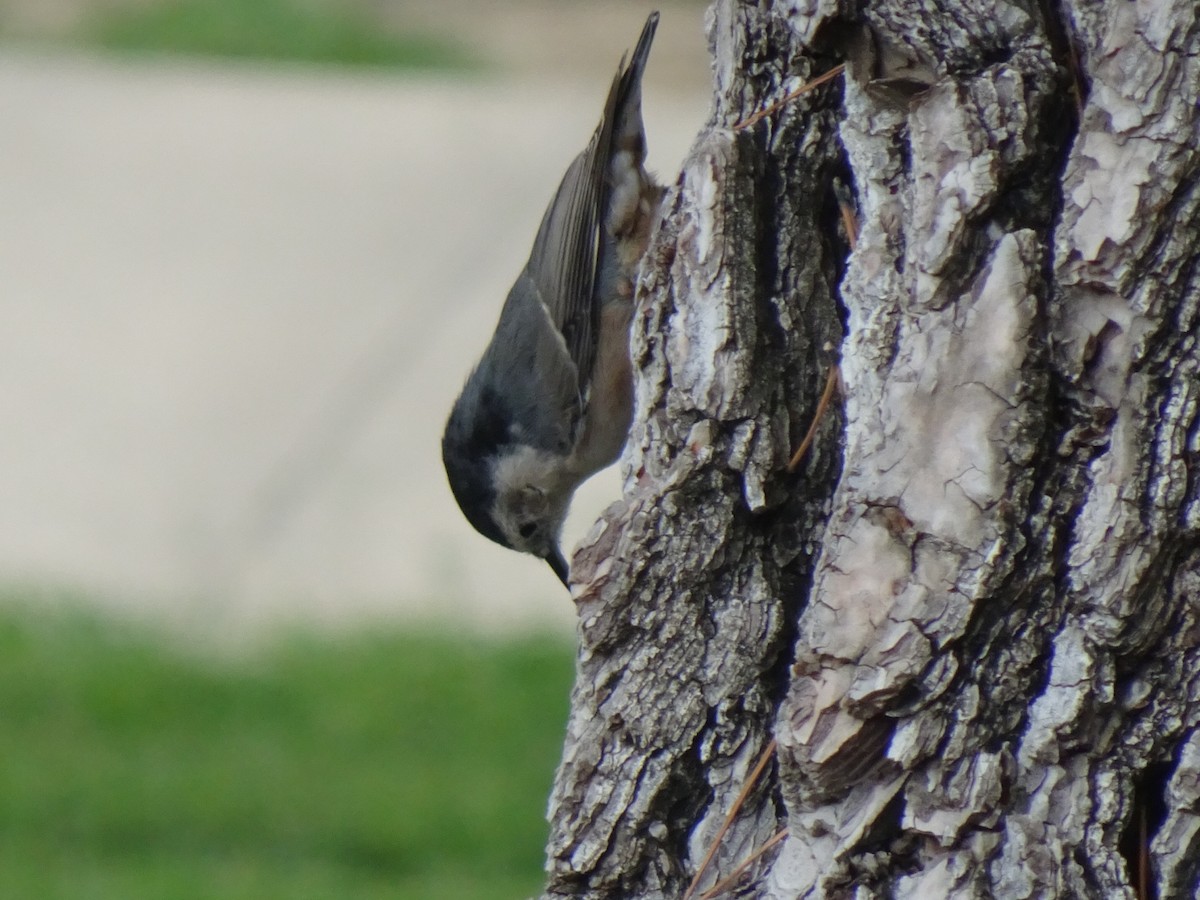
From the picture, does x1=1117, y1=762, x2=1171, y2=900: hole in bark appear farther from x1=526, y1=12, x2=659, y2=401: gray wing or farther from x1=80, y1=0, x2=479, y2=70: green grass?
x1=80, y1=0, x2=479, y2=70: green grass

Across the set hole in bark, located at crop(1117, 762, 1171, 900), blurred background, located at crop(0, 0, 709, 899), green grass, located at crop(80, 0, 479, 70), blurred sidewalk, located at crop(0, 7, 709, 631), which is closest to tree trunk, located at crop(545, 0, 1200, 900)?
hole in bark, located at crop(1117, 762, 1171, 900)

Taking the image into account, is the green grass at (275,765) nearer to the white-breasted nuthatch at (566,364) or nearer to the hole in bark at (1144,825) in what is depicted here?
the white-breasted nuthatch at (566,364)

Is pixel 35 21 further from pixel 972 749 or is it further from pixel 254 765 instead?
pixel 972 749

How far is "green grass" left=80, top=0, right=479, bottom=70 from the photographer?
1395 centimetres

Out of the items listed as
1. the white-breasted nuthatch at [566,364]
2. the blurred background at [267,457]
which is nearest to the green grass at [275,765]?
the blurred background at [267,457]

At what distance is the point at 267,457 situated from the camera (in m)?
8.09

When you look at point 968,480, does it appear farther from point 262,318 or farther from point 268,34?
point 268,34

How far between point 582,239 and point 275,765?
7.32ft

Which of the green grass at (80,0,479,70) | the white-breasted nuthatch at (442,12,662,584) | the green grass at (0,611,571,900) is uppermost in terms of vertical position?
the white-breasted nuthatch at (442,12,662,584)

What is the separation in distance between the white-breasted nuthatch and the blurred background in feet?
4.23

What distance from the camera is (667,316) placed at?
2.49 metres

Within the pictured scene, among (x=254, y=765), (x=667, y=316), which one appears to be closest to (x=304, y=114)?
(x=254, y=765)

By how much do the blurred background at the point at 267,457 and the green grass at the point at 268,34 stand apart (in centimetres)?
6

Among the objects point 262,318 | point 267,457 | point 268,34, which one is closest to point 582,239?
point 267,457
